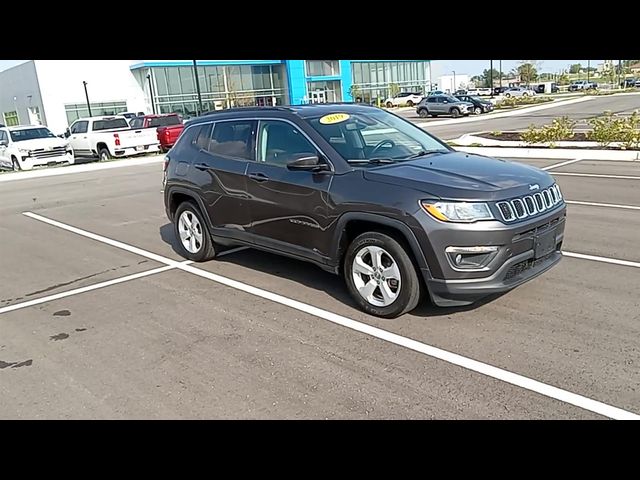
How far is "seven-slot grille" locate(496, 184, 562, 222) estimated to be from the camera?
4.16 metres

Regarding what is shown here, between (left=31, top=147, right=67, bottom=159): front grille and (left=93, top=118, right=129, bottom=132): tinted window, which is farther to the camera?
(left=93, top=118, right=129, bottom=132): tinted window

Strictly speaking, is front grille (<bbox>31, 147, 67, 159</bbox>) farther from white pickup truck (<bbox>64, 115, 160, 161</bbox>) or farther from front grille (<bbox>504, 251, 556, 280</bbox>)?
front grille (<bbox>504, 251, 556, 280</bbox>)

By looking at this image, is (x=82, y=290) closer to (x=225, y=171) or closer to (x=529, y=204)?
(x=225, y=171)

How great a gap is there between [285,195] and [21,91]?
56606 mm

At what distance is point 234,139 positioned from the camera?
597cm

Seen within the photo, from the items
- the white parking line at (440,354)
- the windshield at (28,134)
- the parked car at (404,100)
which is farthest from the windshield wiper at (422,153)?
the parked car at (404,100)

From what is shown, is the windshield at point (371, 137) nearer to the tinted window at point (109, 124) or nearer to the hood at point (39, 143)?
the hood at point (39, 143)

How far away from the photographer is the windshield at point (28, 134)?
20.3 m

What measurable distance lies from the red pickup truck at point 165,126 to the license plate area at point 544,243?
18.9m

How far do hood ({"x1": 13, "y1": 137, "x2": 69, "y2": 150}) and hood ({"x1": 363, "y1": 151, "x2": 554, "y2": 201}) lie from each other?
61.1 feet

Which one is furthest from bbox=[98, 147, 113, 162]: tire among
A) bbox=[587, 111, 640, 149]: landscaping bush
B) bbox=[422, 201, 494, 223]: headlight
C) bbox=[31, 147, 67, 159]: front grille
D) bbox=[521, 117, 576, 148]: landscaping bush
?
bbox=[422, 201, 494, 223]: headlight
